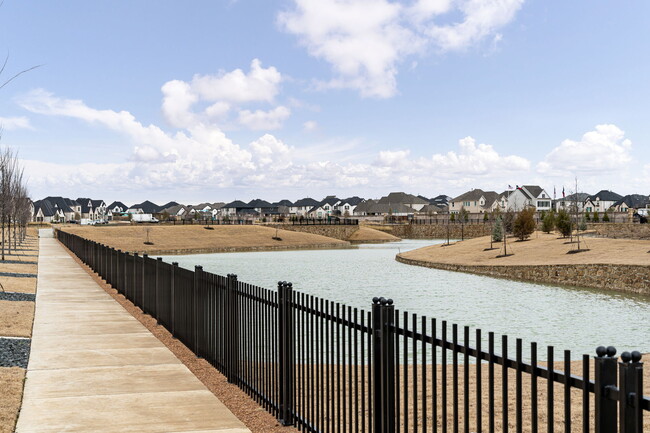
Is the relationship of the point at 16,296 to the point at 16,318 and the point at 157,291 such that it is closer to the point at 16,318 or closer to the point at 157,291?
the point at 16,318

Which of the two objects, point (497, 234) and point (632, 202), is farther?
point (632, 202)

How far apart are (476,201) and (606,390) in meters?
173

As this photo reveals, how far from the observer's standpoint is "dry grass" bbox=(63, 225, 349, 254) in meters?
75.1

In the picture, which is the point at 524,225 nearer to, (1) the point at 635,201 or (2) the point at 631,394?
(2) the point at 631,394

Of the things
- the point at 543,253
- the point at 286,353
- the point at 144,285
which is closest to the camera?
the point at 286,353

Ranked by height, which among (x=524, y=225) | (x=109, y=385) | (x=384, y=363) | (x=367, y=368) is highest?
(x=524, y=225)

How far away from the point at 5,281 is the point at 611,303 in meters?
25.9

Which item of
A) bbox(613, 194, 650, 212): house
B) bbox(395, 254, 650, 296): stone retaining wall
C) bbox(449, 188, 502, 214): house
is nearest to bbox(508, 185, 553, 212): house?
bbox(449, 188, 502, 214): house

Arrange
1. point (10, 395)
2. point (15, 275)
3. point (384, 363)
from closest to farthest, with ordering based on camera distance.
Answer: point (384, 363), point (10, 395), point (15, 275)

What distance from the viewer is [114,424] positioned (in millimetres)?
7387

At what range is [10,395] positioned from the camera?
332 inches

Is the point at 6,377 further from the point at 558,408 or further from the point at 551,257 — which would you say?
the point at 551,257

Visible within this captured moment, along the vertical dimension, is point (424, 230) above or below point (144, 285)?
below

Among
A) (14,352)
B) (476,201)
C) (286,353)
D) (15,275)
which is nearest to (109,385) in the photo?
(286,353)
